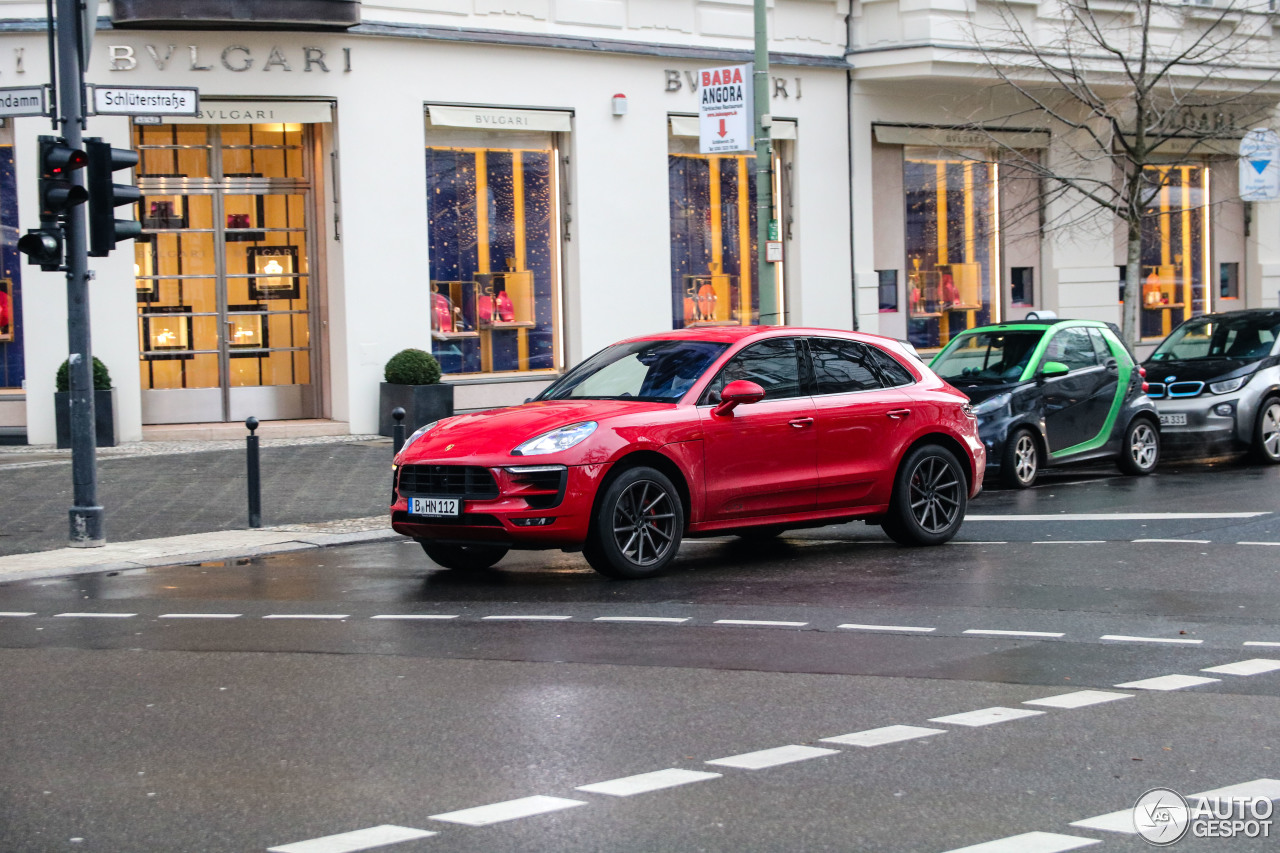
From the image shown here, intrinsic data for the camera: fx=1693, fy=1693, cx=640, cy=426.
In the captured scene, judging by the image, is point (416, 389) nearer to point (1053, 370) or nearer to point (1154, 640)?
point (1053, 370)

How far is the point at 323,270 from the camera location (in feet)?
71.8

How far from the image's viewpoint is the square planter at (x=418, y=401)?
2078cm

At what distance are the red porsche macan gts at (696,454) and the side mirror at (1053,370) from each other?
13.6ft

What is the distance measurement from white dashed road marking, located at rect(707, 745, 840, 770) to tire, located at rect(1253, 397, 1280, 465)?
13.6 metres

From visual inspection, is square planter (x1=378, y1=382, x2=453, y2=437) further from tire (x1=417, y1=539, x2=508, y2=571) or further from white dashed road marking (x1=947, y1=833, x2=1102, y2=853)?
white dashed road marking (x1=947, y1=833, x2=1102, y2=853)

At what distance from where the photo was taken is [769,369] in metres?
11.6

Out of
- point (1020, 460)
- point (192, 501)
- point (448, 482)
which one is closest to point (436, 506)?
point (448, 482)

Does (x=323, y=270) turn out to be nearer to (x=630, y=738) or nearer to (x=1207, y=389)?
(x=1207, y=389)

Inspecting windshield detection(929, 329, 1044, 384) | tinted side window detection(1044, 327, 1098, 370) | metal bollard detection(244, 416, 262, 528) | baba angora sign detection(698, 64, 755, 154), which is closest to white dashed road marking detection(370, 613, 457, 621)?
metal bollard detection(244, 416, 262, 528)

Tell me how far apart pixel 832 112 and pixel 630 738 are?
19.8 meters

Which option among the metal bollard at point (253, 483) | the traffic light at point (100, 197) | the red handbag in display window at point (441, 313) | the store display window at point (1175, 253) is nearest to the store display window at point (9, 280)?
the red handbag in display window at point (441, 313)

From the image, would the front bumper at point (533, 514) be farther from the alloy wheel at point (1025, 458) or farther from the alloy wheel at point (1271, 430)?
the alloy wheel at point (1271, 430)

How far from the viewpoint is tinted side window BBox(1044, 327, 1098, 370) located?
17016 mm

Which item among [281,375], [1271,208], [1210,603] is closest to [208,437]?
[281,375]
